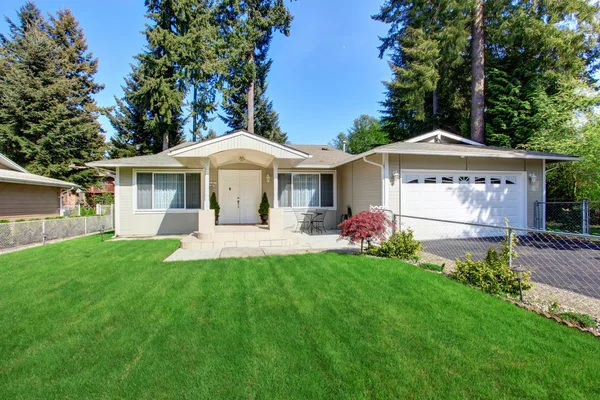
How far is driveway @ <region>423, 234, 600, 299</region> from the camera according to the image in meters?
4.59

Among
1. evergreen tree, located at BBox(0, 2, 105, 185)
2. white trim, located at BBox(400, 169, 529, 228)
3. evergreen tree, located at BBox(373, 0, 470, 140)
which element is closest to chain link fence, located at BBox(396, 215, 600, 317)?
white trim, located at BBox(400, 169, 529, 228)

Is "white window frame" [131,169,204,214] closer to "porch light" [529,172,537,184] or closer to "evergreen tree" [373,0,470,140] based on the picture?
"porch light" [529,172,537,184]

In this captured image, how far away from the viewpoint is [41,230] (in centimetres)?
952

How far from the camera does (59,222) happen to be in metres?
10.4

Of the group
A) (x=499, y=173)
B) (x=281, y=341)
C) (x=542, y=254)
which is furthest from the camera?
(x=499, y=173)

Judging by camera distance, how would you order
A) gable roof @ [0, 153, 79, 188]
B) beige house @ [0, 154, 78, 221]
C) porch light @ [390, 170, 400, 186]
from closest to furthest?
porch light @ [390, 170, 400, 186] < gable roof @ [0, 153, 79, 188] < beige house @ [0, 154, 78, 221]

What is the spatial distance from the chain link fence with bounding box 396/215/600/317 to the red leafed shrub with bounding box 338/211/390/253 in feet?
2.64

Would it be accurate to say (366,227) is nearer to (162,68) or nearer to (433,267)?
(433,267)

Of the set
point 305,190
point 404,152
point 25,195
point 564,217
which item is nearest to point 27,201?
point 25,195

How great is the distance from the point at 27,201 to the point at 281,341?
1509 cm

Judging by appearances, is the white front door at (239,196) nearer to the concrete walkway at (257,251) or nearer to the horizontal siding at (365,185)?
the concrete walkway at (257,251)

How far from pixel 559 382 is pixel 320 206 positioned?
370 inches

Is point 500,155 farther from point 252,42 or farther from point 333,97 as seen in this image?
point 333,97

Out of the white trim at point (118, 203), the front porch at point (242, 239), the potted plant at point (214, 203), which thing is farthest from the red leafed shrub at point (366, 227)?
the white trim at point (118, 203)
